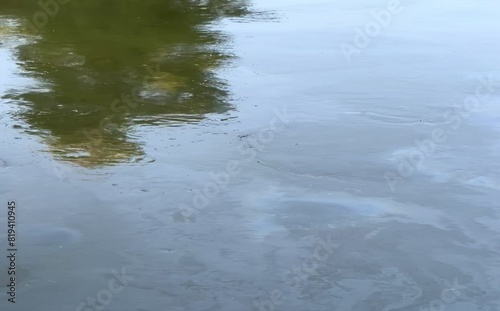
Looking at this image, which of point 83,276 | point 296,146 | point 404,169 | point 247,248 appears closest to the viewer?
point 83,276

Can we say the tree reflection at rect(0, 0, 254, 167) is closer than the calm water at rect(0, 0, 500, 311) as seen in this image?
No

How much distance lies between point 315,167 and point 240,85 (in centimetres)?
329

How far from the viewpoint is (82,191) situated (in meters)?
8.96

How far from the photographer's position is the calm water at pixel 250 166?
7.26m

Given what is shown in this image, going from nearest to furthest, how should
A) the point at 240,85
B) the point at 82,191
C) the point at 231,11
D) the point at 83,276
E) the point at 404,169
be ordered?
the point at 83,276
the point at 82,191
the point at 404,169
the point at 240,85
the point at 231,11

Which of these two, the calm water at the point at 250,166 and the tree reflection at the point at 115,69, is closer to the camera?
the calm water at the point at 250,166

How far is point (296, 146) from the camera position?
10.3 m

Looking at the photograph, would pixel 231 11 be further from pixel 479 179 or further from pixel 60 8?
pixel 479 179

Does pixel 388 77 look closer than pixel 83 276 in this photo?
No

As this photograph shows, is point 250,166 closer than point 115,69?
Yes

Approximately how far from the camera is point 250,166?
9664mm

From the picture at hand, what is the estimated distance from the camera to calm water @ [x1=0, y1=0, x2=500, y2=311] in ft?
23.8

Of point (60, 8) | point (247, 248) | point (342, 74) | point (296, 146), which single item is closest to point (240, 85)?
point (342, 74)

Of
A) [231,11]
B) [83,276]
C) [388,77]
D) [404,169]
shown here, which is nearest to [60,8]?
[231,11]
